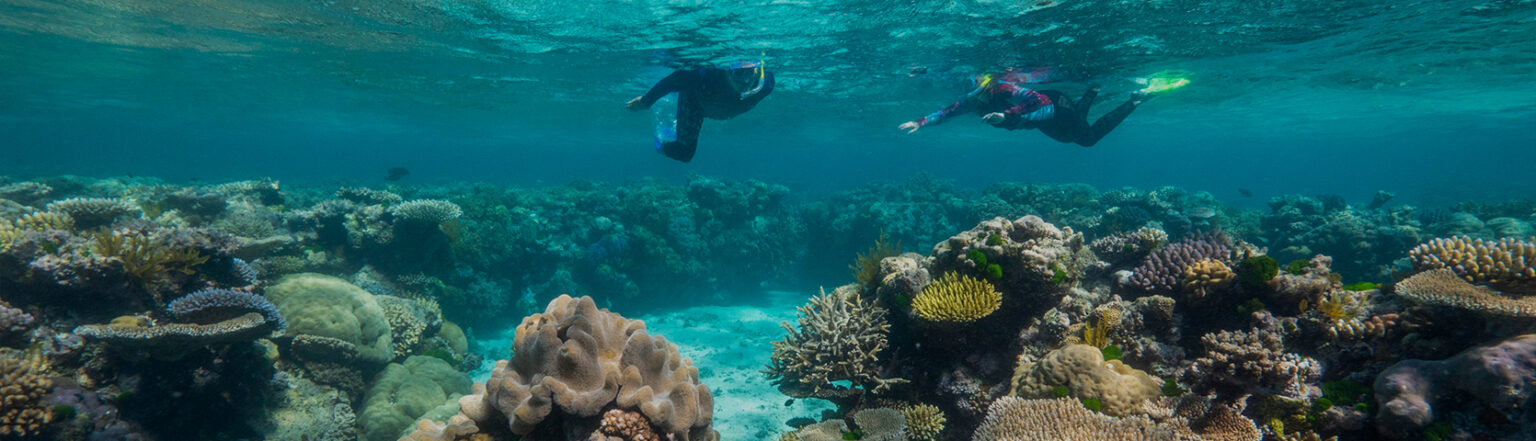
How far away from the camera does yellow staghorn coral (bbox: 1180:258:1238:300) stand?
4.59 metres

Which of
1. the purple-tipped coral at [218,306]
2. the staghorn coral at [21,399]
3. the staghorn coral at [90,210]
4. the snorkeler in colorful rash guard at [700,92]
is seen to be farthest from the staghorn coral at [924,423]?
the staghorn coral at [90,210]

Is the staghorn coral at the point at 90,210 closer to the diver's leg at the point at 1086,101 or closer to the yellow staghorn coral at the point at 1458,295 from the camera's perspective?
the yellow staghorn coral at the point at 1458,295

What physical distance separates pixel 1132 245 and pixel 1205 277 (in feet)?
5.41

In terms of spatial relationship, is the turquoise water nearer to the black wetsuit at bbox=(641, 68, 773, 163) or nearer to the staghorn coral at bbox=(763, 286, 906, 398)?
the staghorn coral at bbox=(763, 286, 906, 398)

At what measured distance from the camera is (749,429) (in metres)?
8.88

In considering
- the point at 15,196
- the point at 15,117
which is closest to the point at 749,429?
the point at 15,196

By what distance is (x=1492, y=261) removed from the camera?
3.86 meters

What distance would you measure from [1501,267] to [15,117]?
8980cm

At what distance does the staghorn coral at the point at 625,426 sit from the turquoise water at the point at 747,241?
0.14 metres

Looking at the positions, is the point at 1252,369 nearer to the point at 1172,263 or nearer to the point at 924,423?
the point at 1172,263

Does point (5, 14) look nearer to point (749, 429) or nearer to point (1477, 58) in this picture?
point (749, 429)

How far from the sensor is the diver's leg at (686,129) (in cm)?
1027

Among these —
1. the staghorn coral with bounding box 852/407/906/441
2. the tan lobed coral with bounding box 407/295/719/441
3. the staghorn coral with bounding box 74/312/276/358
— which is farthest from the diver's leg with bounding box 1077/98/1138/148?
the staghorn coral with bounding box 74/312/276/358

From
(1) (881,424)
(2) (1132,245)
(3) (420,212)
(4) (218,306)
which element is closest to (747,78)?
(2) (1132,245)
